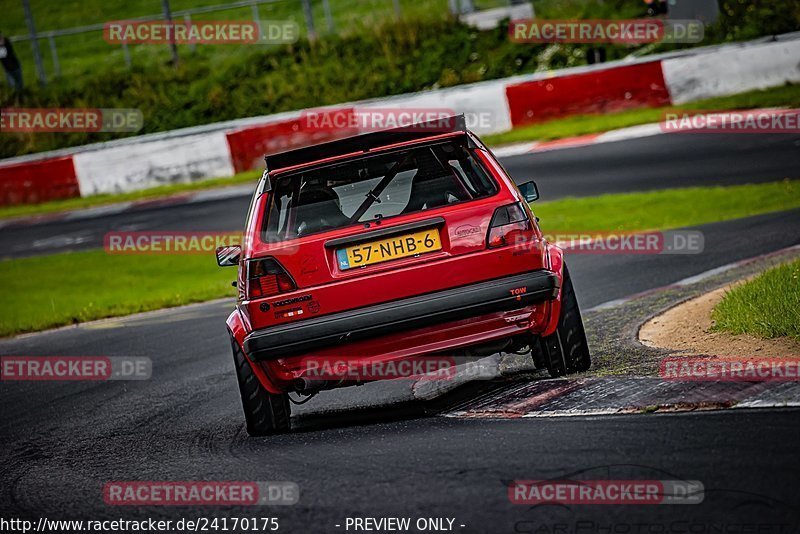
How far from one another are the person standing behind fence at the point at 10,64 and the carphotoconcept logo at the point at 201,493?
982 inches

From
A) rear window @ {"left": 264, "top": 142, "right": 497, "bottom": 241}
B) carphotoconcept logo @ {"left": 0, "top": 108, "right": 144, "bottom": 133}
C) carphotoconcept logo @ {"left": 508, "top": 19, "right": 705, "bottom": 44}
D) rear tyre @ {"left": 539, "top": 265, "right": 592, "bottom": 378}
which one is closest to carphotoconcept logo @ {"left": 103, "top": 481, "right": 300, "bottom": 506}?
rear window @ {"left": 264, "top": 142, "right": 497, "bottom": 241}

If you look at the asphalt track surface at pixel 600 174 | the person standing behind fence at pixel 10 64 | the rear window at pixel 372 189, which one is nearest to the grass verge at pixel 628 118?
the asphalt track surface at pixel 600 174

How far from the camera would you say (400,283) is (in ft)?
21.3

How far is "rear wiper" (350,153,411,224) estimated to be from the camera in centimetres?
689

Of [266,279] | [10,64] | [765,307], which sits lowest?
[765,307]

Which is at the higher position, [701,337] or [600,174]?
[701,337]

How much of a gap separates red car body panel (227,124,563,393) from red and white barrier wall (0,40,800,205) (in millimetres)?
15714

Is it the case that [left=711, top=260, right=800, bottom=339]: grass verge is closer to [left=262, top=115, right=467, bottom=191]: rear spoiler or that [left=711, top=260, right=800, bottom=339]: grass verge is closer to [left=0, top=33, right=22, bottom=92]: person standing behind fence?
[left=262, top=115, right=467, bottom=191]: rear spoiler

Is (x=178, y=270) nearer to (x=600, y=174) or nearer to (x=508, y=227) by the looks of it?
(x=600, y=174)

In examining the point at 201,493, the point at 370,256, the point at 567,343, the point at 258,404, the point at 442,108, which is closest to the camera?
the point at 201,493

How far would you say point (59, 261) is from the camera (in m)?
18.6

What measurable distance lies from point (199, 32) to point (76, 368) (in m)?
23.7

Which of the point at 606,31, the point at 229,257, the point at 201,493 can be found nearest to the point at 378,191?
the point at 229,257

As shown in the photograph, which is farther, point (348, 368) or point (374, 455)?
point (348, 368)
